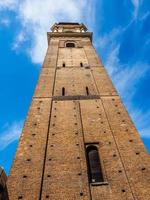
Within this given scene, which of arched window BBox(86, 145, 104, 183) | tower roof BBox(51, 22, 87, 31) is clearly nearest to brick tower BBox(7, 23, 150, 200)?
arched window BBox(86, 145, 104, 183)

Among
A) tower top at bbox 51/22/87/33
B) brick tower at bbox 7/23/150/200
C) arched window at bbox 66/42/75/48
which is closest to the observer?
brick tower at bbox 7/23/150/200

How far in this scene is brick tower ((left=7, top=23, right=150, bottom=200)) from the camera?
30.1 ft

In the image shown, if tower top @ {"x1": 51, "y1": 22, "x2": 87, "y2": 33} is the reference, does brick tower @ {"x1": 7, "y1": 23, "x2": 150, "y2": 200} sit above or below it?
below

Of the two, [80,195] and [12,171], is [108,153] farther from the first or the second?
[12,171]

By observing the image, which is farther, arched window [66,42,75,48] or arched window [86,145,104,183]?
arched window [66,42,75,48]

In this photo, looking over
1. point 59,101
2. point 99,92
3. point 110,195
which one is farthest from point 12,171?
point 99,92

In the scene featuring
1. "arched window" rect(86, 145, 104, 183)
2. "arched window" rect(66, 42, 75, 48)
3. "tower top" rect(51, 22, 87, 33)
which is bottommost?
"arched window" rect(86, 145, 104, 183)

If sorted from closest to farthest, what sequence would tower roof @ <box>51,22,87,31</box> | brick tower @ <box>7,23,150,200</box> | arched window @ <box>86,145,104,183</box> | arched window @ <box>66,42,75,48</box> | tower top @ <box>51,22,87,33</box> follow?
1. brick tower @ <box>7,23,150,200</box>
2. arched window @ <box>86,145,104,183</box>
3. arched window @ <box>66,42,75,48</box>
4. tower top @ <box>51,22,87,33</box>
5. tower roof @ <box>51,22,87,31</box>

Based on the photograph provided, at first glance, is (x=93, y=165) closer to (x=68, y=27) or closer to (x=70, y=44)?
(x=70, y=44)

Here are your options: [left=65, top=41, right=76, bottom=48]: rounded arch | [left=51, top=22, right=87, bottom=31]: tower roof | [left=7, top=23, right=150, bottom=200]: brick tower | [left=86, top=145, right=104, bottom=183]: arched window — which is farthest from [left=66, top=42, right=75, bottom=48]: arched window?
[left=86, top=145, right=104, bottom=183]: arched window

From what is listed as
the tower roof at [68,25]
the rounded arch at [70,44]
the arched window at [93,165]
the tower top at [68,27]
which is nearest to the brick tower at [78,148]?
the arched window at [93,165]

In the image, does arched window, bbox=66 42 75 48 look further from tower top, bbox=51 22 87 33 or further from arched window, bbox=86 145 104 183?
arched window, bbox=86 145 104 183

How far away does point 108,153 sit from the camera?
36.2 feet

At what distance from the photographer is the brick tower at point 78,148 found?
30.1 feet
